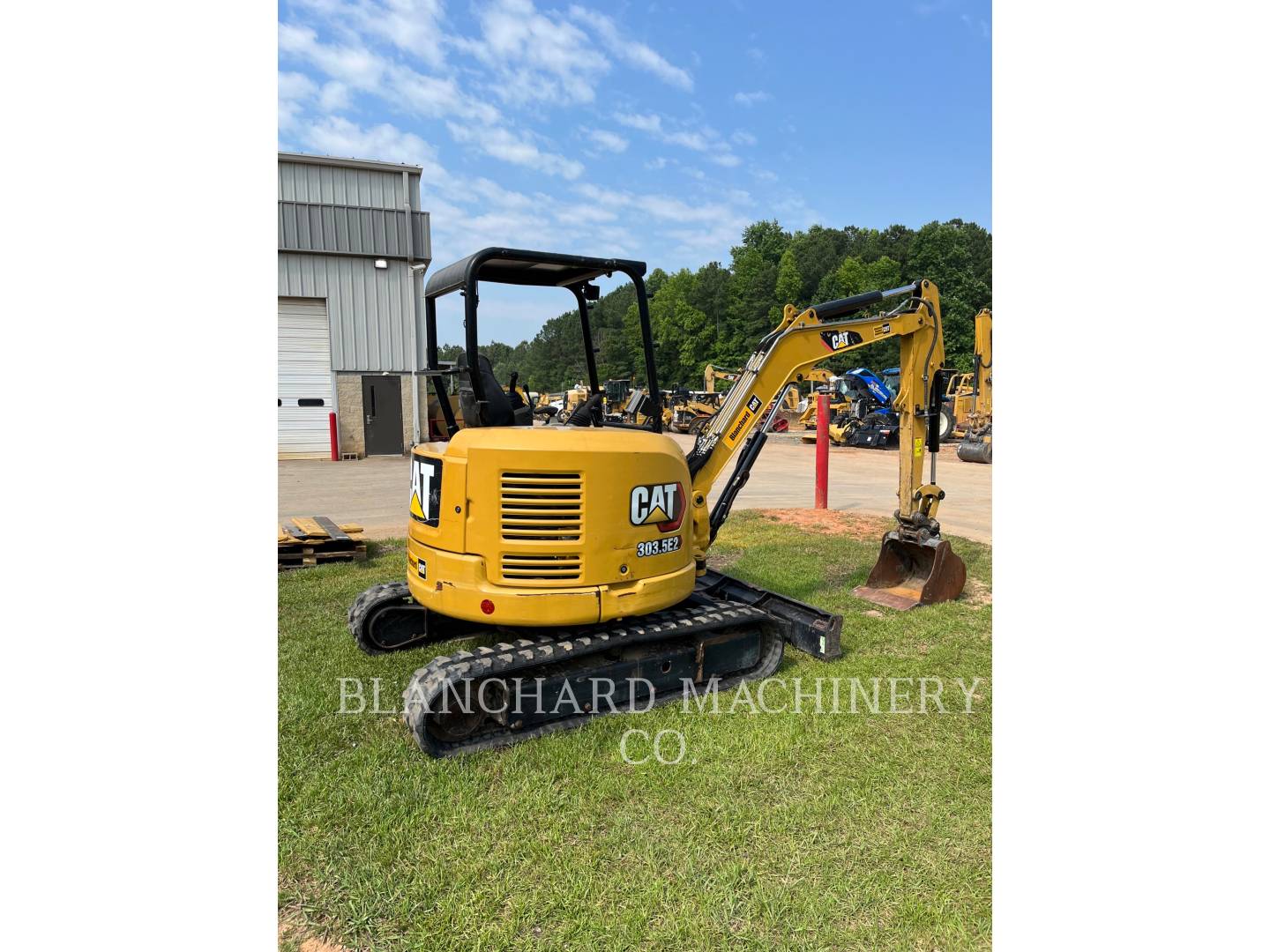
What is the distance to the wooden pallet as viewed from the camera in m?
Result: 8.74

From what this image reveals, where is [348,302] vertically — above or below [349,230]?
below

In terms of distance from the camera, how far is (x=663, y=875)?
10.7ft

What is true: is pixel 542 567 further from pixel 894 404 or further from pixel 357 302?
pixel 357 302

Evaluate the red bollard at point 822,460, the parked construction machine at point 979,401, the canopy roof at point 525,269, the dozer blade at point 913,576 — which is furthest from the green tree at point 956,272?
the canopy roof at point 525,269

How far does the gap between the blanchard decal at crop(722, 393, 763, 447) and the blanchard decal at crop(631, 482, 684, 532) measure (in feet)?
Result: 4.61

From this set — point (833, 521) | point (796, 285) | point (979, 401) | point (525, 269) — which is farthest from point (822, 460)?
point (796, 285)

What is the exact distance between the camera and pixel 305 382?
2272 cm

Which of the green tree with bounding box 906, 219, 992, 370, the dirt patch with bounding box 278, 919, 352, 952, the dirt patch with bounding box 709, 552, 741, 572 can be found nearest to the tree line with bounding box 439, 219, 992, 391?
the green tree with bounding box 906, 219, 992, 370

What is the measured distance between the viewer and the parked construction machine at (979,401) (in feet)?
40.1

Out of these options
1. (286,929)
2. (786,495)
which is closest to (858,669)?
(286,929)

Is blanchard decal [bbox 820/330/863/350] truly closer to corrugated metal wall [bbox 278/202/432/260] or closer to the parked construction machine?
the parked construction machine

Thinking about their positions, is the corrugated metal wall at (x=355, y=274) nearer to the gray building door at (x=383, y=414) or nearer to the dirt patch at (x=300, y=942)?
the gray building door at (x=383, y=414)

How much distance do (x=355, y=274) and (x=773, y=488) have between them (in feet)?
47.8

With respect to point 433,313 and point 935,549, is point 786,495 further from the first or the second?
point 433,313
